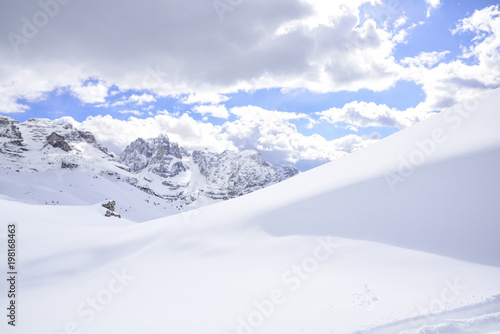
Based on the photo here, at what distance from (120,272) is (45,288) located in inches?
126

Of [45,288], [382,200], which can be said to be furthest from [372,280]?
[45,288]

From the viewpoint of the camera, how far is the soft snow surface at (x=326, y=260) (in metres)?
5.85

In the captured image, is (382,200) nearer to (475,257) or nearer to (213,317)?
(475,257)

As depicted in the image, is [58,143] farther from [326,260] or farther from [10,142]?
[326,260]

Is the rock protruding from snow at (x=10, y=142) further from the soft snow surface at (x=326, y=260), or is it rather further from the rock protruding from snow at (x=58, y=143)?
the soft snow surface at (x=326, y=260)

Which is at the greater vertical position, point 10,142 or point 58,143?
point 58,143

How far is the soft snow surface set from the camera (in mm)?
5852

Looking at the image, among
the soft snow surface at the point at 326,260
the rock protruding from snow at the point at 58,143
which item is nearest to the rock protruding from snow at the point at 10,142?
the rock protruding from snow at the point at 58,143

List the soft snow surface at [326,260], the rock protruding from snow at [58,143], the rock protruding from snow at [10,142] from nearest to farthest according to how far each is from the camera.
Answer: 1. the soft snow surface at [326,260]
2. the rock protruding from snow at [10,142]
3. the rock protruding from snow at [58,143]

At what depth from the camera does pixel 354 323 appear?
5.45 metres

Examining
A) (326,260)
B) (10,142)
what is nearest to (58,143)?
(10,142)

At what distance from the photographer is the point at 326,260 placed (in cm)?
767

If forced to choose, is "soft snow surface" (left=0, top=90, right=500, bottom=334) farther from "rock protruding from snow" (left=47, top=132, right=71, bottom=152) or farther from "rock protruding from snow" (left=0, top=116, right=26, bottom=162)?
"rock protruding from snow" (left=47, top=132, right=71, bottom=152)

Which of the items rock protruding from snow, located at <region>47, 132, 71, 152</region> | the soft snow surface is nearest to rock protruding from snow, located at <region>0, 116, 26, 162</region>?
rock protruding from snow, located at <region>47, 132, 71, 152</region>
